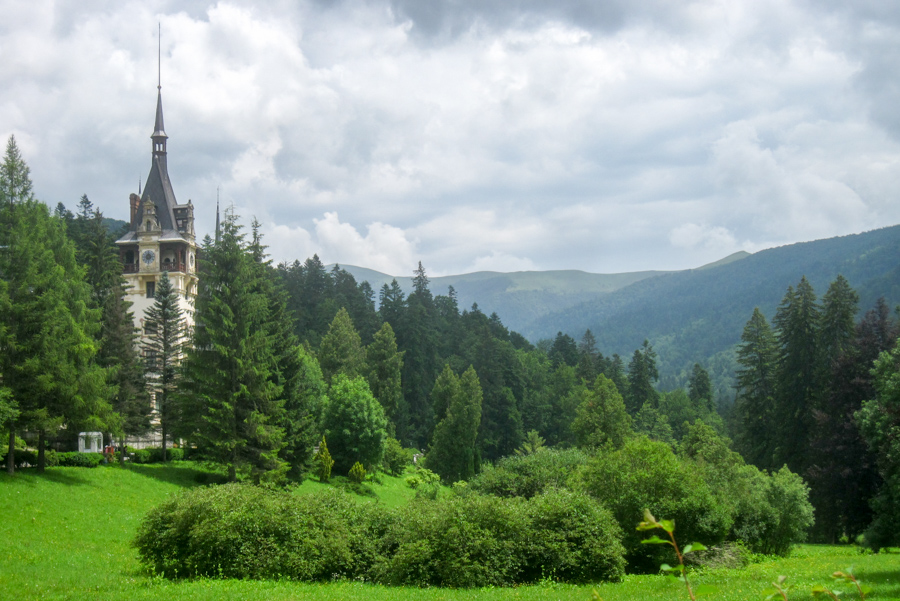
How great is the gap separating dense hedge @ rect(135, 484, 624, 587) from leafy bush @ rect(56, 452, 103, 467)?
14899 millimetres

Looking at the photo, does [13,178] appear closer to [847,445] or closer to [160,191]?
[160,191]

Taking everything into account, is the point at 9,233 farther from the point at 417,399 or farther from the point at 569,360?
the point at 569,360

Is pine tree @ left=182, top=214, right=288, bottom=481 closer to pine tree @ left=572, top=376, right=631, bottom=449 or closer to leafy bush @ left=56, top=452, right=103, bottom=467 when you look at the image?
leafy bush @ left=56, top=452, right=103, bottom=467

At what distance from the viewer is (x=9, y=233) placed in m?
28.7

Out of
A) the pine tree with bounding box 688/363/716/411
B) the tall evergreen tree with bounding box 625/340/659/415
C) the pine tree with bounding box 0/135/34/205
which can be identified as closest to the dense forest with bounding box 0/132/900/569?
the pine tree with bounding box 0/135/34/205

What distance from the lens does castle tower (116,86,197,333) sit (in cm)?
6369

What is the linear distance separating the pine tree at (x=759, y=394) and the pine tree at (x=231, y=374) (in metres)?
36.0

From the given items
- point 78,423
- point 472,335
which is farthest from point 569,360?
point 78,423

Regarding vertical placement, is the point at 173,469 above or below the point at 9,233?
below

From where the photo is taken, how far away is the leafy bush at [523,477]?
28484mm

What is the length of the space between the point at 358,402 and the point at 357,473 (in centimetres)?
540

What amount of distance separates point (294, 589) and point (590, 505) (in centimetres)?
880

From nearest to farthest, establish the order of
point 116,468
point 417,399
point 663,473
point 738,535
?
1. point 663,473
2. point 738,535
3. point 116,468
4. point 417,399

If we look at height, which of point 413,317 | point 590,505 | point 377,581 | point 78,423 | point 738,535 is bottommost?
point 738,535
